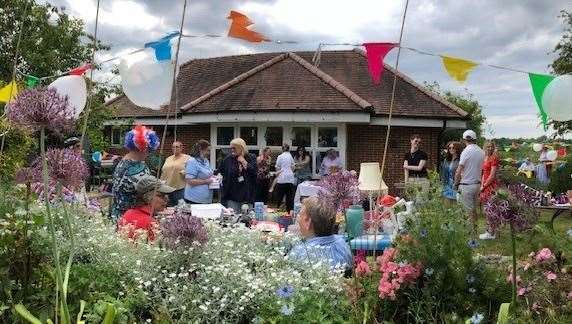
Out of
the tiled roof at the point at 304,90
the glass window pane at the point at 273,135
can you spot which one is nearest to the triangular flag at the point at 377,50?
the tiled roof at the point at 304,90

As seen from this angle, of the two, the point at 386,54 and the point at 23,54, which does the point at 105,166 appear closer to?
the point at 23,54

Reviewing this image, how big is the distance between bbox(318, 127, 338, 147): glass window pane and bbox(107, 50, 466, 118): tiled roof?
36.2 inches

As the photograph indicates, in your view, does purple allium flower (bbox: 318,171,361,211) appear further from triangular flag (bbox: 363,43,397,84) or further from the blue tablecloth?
triangular flag (bbox: 363,43,397,84)

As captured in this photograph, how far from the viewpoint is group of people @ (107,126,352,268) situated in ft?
12.5

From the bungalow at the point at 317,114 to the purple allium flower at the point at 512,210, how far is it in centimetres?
1478

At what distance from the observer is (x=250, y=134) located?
1858cm

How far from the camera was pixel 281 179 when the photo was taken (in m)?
11.7

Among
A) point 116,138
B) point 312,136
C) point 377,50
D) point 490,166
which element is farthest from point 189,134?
point 377,50

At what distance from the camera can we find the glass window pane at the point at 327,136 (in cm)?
1780

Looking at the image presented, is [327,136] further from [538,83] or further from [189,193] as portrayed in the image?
[538,83]

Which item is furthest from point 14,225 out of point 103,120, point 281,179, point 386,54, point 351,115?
point 103,120

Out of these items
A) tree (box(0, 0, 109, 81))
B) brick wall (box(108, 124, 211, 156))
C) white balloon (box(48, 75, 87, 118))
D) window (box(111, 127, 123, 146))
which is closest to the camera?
white balloon (box(48, 75, 87, 118))

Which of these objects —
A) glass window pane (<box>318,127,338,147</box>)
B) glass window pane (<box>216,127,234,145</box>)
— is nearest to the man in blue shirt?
glass window pane (<box>318,127,338,147</box>)

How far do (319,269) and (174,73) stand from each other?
1.49 meters
